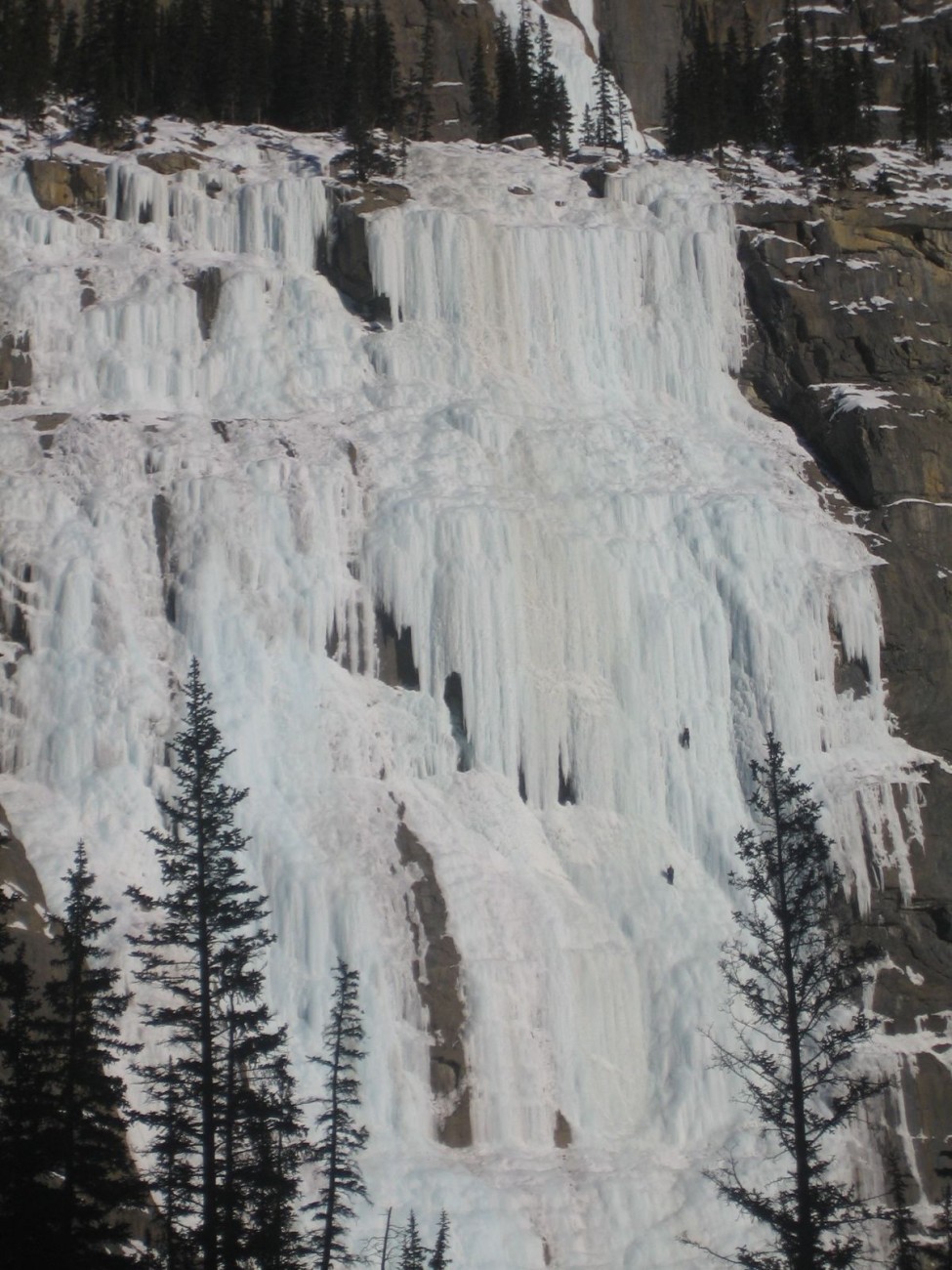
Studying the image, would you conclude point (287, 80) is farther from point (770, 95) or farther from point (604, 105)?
point (770, 95)

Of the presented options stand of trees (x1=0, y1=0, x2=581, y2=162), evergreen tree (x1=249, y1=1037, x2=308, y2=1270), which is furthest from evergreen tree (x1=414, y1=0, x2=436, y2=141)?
evergreen tree (x1=249, y1=1037, x2=308, y2=1270)

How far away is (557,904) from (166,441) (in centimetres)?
1522

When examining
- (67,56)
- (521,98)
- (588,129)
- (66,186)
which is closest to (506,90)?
(521,98)

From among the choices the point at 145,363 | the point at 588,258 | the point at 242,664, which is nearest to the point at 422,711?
the point at 242,664

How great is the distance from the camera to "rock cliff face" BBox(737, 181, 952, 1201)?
4084 centimetres

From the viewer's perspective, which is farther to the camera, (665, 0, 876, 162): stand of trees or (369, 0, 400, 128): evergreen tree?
(369, 0, 400, 128): evergreen tree

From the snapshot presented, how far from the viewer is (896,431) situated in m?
48.5

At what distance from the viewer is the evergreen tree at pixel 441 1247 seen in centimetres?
2833

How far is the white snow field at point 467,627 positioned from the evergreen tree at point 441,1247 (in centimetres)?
57

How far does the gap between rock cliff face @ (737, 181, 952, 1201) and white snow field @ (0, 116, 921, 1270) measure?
3.07ft

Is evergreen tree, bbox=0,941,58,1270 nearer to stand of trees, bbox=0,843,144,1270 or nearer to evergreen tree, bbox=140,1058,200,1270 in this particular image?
stand of trees, bbox=0,843,144,1270

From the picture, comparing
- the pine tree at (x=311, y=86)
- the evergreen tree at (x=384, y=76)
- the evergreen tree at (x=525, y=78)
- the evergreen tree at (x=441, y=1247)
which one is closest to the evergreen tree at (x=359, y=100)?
the evergreen tree at (x=384, y=76)

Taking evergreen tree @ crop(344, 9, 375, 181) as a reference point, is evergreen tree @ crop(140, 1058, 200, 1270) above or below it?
below

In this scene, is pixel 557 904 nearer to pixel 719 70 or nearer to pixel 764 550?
pixel 764 550
